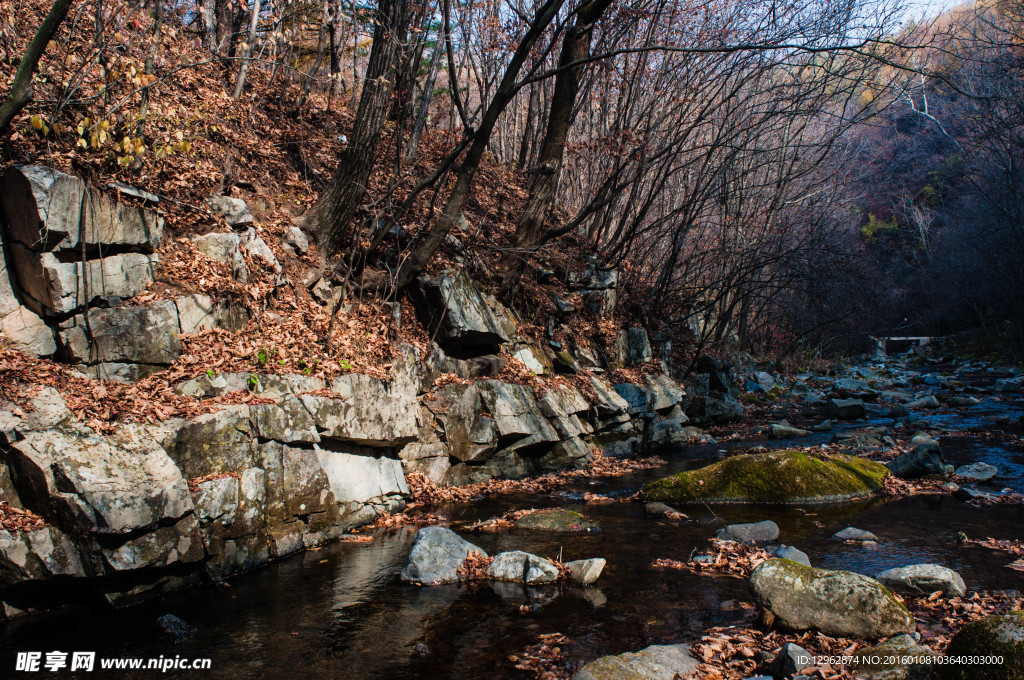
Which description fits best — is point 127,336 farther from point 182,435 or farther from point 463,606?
point 463,606

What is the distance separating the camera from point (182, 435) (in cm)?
589

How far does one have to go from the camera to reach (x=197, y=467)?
19.2 feet

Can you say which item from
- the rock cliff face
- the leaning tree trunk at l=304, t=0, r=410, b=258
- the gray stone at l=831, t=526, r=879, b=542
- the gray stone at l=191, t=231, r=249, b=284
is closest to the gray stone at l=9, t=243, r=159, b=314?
the rock cliff face

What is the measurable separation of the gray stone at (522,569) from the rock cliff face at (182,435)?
2.33m

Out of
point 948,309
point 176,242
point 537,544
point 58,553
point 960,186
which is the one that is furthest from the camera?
point 960,186

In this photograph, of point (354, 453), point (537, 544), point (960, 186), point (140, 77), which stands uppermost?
point (960, 186)

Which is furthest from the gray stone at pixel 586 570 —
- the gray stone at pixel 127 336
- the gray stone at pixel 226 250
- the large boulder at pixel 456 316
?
the gray stone at pixel 226 250

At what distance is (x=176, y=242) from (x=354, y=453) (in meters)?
3.60

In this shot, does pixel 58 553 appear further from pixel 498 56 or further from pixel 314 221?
pixel 498 56

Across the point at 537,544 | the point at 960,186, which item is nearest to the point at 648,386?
the point at 537,544

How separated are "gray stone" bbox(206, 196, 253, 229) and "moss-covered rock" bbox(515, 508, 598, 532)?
18.9ft

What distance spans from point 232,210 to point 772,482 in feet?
28.2

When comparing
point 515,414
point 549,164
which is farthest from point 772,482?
point 549,164

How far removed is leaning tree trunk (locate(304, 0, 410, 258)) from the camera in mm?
9523
